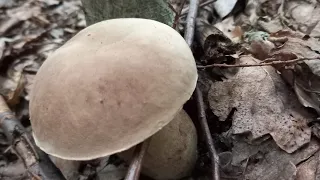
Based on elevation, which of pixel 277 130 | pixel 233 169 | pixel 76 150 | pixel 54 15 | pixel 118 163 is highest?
pixel 76 150

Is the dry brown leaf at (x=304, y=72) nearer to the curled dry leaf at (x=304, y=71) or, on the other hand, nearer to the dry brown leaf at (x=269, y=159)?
the curled dry leaf at (x=304, y=71)

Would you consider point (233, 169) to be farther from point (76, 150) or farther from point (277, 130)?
point (76, 150)

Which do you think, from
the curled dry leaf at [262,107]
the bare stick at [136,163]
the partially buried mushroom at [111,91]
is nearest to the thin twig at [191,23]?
the curled dry leaf at [262,107]

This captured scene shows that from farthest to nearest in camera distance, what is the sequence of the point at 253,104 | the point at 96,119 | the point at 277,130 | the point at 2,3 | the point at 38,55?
the point at 2,3 < the point at 38,55 < the point at 253,104 < the point at 277,130 < the point at 96,119

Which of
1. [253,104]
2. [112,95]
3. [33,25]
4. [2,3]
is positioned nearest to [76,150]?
[112,95]

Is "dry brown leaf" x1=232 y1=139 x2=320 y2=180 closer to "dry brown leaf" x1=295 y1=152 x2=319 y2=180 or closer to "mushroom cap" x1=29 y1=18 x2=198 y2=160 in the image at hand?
"dry brown leaf" x1=295 y1=152 x2=319 y2=180

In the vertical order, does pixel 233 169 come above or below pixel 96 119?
below
